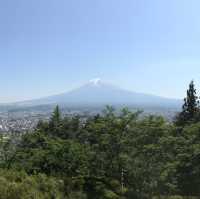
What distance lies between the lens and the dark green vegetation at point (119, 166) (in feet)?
32.4

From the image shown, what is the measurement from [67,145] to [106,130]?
2677mm

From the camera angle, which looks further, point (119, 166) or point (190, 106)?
point (190, 106)

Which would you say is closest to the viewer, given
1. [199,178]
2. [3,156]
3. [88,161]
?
[88,161]

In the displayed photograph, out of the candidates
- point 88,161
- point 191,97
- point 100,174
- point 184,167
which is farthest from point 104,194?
point 191,97

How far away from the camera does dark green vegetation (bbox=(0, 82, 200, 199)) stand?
32.4ft

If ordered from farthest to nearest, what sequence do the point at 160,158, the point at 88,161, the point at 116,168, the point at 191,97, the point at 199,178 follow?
the point at 191,97 → the point at 199,178 → the point at 88,161 → the point at 116,168 → the point at 160,158

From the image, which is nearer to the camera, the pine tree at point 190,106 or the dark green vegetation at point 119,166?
the dark green vegetation at point 119,166

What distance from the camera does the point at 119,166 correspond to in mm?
10812

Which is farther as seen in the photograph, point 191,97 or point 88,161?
point 191,97

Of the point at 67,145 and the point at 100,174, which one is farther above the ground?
the point at 67,145

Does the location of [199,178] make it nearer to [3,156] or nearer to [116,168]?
[116,168]

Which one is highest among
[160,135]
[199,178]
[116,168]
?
[160,135]

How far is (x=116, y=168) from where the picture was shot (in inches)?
432

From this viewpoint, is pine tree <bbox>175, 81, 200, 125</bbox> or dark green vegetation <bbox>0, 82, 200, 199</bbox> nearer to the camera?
dark green vegetation <bbox>0, 82, 200, 199</bbox>
